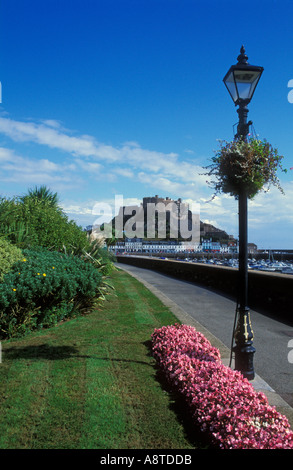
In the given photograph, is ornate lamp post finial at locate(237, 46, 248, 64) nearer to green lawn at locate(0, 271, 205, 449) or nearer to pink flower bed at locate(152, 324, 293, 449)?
pink flower bed at locate(152, 324, 293, 449)

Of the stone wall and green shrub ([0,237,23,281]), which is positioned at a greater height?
green shrub ([0,237,23,281])

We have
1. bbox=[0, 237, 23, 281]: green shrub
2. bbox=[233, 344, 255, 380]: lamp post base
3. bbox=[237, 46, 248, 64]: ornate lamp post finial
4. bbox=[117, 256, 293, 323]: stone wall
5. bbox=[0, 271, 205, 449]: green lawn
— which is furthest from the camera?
bbox=[117, 256, 293, 323]: stone wall

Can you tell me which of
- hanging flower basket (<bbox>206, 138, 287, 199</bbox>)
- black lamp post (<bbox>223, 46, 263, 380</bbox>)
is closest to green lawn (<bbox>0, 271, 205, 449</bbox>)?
black lamp post (<bbox>223, 46, 263, 380</bbox>)

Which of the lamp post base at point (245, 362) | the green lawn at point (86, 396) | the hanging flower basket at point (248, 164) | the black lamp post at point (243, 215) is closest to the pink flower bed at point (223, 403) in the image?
the green lawn at point (86, 396)

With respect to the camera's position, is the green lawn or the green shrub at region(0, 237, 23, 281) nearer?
the green lawn

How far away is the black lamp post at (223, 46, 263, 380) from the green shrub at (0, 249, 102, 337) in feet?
13.2

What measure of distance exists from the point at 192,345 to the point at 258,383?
3.84 feet

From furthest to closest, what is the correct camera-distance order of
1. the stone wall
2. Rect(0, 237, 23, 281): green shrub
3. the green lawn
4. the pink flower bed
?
the stone wall
Rect(0, 237, 23, 281): green shrub
the green lawn
the pink flower bed

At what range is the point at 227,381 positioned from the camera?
14.5 ft

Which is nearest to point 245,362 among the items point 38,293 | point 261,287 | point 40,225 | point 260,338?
point 260,338

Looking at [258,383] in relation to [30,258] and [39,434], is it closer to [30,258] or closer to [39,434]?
[39,434]

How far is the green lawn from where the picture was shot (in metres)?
3.60

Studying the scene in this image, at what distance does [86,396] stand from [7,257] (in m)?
4.69
